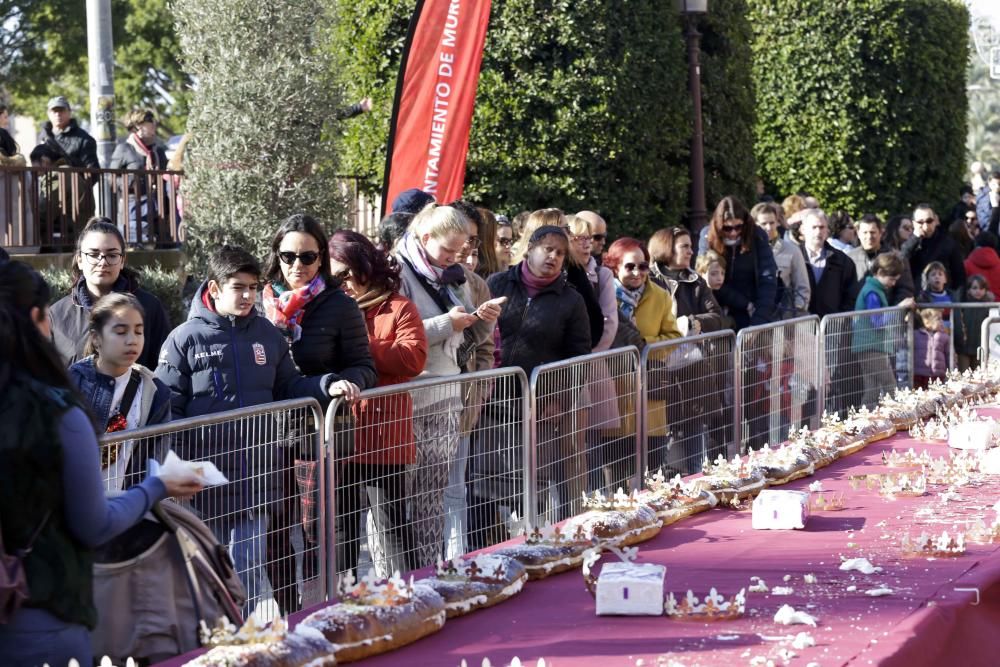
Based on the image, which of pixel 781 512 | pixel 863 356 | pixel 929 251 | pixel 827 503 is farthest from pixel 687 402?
pixel 929 251

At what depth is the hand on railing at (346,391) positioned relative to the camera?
18.3ft

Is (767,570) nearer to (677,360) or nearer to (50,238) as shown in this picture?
(677,360)

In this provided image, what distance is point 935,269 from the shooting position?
1309cm

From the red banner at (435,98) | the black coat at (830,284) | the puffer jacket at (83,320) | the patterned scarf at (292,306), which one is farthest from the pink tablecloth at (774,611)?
the black coat at (830,284)

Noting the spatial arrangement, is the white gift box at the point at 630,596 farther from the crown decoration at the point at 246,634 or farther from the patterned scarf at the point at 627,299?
the patterned scarf at the point at 627,299

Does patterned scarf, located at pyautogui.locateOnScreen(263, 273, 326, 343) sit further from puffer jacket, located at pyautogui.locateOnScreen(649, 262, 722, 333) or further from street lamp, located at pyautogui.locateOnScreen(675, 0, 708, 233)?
street lamp, located at pyautogui.locateOnScreen(675, 0, 708, 233)

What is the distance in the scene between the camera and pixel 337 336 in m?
6.18

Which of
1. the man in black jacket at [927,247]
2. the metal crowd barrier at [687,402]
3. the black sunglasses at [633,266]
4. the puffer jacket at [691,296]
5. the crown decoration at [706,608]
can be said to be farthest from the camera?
the man in black jacket at [927,247]

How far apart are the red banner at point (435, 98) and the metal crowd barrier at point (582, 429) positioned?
4.05m

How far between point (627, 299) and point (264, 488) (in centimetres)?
407

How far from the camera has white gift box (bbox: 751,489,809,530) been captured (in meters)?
5.57

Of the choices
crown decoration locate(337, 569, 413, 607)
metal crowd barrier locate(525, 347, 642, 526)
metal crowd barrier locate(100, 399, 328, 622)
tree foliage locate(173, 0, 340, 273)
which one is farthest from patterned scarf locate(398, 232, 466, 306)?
tree foliage locate(173, 0, 340, 273)

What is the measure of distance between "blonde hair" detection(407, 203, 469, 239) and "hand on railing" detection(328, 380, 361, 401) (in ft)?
4.76

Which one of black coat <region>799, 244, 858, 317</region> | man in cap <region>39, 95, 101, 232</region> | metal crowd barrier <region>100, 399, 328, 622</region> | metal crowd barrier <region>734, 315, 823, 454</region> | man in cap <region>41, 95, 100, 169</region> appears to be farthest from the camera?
man in cap <region>41, 95, 100, 169</region>
